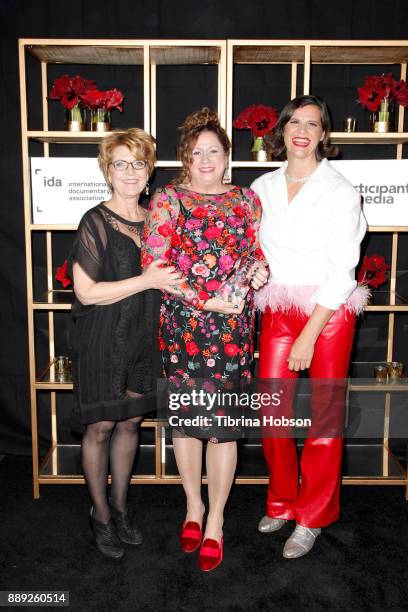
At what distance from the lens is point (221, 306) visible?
2.08m

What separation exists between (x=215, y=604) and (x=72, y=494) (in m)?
1.08

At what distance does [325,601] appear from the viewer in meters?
2.09

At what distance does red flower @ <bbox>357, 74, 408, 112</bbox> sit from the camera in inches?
103

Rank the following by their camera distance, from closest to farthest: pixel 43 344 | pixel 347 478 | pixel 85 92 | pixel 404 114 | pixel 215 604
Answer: pixel 215 604 < pixel 85 92 < pixel 347 478 < pixel 404 114 < pixel 43 344

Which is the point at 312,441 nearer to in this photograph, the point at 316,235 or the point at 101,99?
the point at 316,235

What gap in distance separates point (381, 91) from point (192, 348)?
146 cm

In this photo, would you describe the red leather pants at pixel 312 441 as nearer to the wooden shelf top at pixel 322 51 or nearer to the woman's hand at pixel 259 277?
the woman's hand at pixel 259 277

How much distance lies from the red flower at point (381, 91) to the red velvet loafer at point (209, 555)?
197 cm

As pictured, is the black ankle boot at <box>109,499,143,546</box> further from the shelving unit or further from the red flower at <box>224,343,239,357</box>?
the red flower at <box>224,343,239,357</box>

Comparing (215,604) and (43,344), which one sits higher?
(43,344)

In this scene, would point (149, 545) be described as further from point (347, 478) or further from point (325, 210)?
point (325, 210)

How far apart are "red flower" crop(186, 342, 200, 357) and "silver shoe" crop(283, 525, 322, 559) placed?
0.90 m
